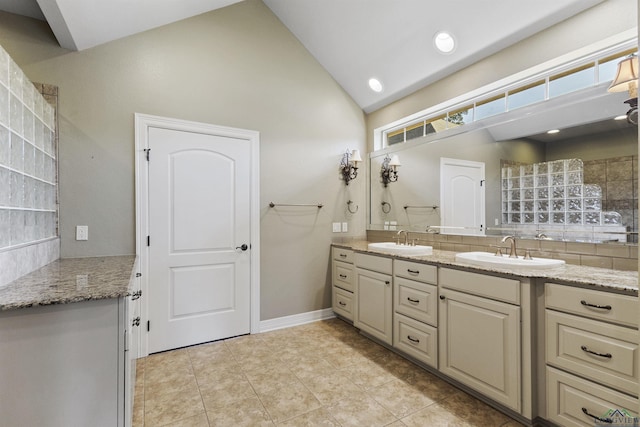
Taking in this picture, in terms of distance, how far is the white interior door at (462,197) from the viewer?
8.44 ft

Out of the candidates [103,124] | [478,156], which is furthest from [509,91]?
[103,124]

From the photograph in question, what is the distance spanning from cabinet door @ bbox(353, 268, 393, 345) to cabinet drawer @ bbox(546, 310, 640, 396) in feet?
3.86

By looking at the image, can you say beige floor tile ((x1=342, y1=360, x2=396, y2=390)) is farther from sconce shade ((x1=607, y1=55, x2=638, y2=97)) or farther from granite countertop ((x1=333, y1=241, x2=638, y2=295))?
sconce shade ((x1=607, y1=55, x2=638, y2=97))

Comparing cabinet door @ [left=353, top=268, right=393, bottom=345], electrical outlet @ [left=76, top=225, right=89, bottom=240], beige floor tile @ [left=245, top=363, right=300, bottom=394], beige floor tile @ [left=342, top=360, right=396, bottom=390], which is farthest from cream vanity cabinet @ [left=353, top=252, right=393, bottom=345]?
electrical outlet @ [left=76, top=225, right=89, bottom=240]

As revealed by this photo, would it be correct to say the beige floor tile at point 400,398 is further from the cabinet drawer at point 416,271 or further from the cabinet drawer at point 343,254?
the cabinet drawer at point 343,254

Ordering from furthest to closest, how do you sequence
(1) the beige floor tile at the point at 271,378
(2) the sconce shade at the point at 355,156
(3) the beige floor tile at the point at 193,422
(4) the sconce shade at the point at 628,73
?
1. (2) the sconce shade at the point at 355,156
2. (1) the beige floor tile at the point at 271,378
3. (3) the beige floor tile at the point at 193,422
4. (4) the sconce shade at the point at 628,73

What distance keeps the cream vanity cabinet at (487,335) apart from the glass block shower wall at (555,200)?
718 millimetres

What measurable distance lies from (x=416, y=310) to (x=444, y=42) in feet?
7.39

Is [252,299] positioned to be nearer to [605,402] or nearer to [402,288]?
[402,288]

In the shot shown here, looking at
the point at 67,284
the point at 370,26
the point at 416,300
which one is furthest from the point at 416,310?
the point at 370,26

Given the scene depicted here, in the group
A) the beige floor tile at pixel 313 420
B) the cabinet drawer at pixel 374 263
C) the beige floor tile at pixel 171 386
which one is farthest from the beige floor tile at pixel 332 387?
the cabinet drawer at pixel 374 263

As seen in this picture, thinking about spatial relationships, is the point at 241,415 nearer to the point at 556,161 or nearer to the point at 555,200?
the point at 555,200

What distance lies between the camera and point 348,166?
3.60 metres

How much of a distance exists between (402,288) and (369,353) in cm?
67
